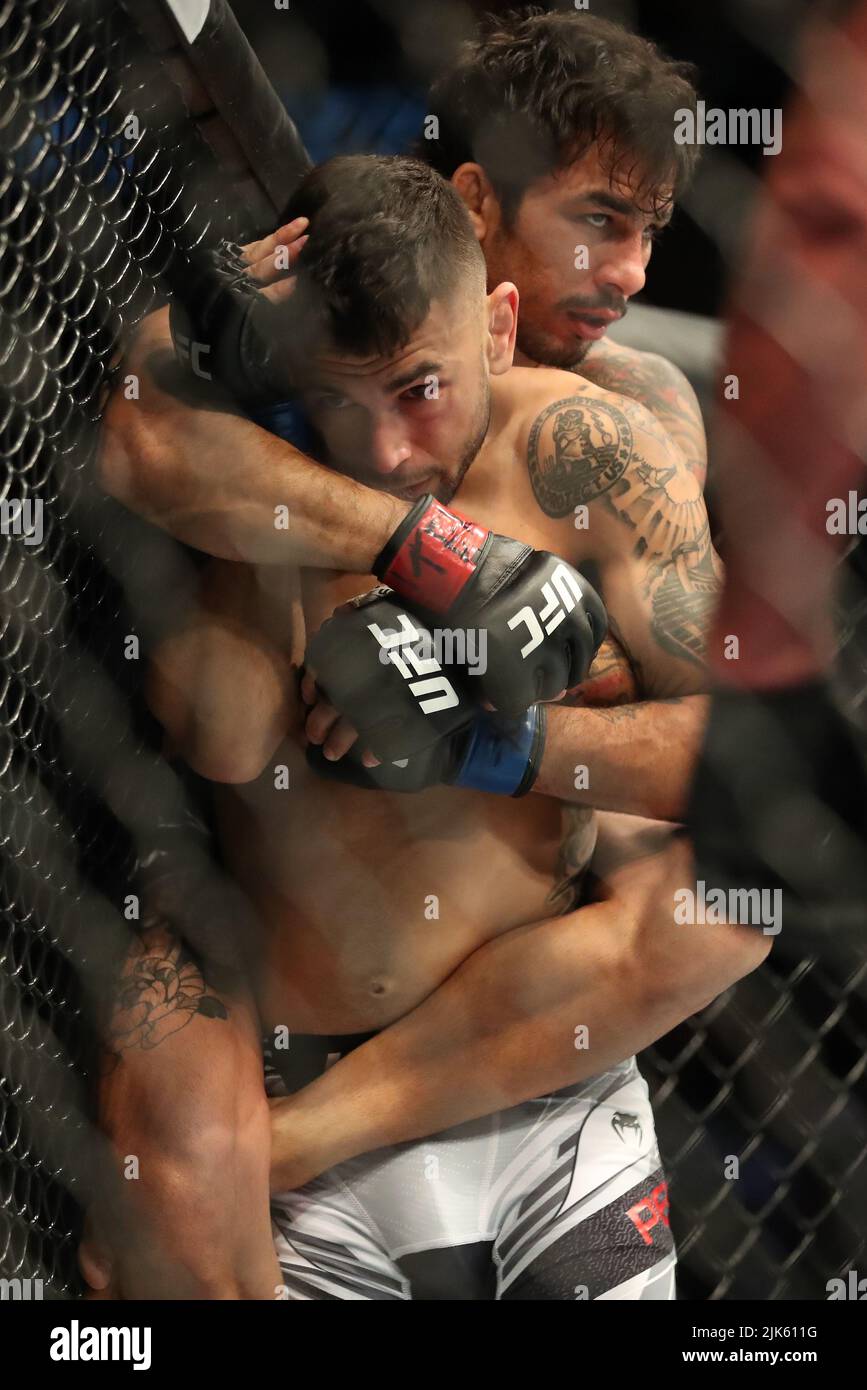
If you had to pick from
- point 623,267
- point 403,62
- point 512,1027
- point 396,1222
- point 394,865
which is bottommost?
point 396,1222

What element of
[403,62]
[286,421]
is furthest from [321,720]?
[403,62]

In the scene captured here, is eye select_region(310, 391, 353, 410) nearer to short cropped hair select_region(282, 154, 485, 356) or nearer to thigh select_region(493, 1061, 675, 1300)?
short cropped hair select_region(282, 154, 485, 356)

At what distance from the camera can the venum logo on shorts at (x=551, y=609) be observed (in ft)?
3.53

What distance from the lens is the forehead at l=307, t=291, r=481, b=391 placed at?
1.10m

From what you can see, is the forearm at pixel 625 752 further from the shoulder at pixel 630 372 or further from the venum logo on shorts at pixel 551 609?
the shoulder at pixel 630 372

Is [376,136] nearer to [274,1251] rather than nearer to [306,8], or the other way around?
[306,8]

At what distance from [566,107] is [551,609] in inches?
19.9

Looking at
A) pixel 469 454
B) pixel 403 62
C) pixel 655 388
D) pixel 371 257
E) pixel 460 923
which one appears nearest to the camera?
pixel 371 257

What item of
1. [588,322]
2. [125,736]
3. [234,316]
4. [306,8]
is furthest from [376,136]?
[125,736]

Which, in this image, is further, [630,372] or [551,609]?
[630,372]

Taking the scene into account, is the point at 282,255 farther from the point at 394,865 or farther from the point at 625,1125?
the point at 625,1125

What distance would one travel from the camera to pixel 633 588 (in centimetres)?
123

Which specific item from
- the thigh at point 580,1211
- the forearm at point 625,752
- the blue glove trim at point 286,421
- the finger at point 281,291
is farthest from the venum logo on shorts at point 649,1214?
the finger at point 281,291

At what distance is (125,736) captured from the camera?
1280mm
